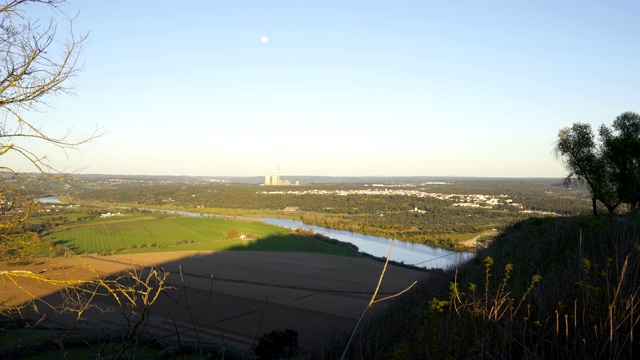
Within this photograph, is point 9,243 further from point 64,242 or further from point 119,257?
point 64,242

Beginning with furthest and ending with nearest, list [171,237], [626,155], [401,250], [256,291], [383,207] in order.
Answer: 1. [383,207]
2. [171,237]
3. [401,250]
4. [256,291]
5. [626,155]

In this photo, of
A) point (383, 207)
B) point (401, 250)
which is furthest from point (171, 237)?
point (383, 207)

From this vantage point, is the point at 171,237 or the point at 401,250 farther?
the point at 171,237

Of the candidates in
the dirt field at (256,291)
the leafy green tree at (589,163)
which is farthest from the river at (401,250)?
the leafy green tree at (589,163)

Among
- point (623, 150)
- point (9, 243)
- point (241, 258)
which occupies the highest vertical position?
point (623, 150)

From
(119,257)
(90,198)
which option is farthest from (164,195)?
(119,257)

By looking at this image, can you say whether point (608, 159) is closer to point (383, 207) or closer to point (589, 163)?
point (589, 163)
